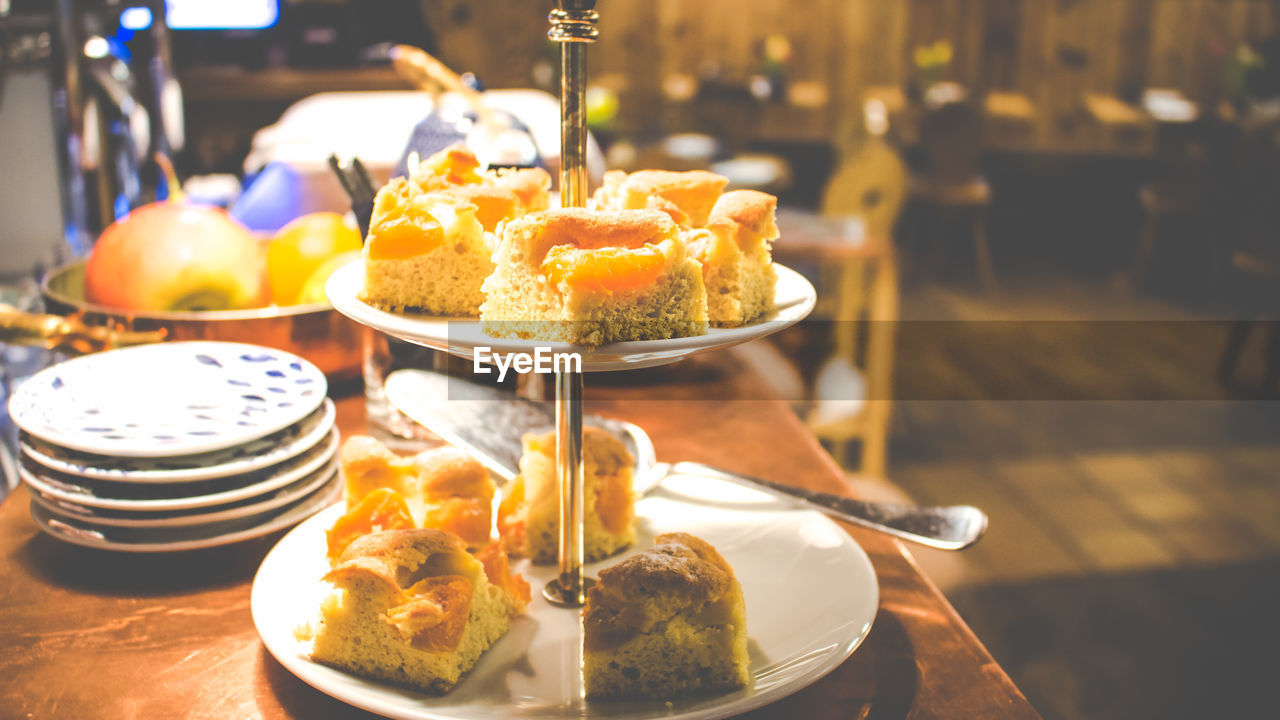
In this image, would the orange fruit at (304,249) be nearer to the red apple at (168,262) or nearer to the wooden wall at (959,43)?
the red apple at (168,262)

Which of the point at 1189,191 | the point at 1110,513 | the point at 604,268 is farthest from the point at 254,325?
the point at 1189,191

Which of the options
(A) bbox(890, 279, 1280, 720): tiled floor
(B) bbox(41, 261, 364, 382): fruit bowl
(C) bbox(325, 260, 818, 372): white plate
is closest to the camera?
(C) bbox(325, 260, 818, 372): white plate

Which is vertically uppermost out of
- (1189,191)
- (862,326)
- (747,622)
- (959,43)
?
(959,43)

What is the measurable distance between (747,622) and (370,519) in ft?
0.87

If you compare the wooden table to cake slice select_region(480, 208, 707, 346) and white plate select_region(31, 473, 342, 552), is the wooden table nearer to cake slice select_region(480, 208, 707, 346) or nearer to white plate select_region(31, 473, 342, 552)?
white plate select_region(31, 473, 342, 552)

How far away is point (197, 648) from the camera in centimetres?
65

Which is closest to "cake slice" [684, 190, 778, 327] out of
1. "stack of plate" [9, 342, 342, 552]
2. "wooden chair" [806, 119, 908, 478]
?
"stack of plate" [9, 342, 342, 552]

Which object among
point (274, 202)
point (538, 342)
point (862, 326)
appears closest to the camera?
point (538, 342)

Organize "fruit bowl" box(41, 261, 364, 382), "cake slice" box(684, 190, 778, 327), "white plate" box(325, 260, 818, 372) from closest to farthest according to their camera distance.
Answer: "white plate" box(325, 260, 818, 372) < "cake slice" box(684, 190, 778, 327) < "fruit bowl" box(41, 261, 364, 382)

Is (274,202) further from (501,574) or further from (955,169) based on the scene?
(955,169)

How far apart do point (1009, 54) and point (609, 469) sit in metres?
6.39

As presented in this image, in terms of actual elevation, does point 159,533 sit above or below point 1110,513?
above

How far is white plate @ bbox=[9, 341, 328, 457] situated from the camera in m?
0.76

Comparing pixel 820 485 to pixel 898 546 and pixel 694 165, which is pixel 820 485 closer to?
pixel 898 546
